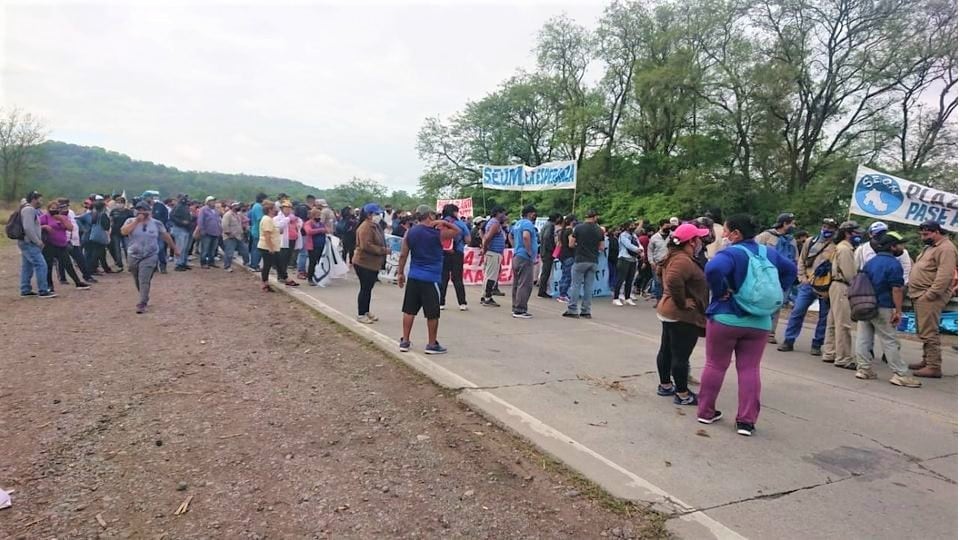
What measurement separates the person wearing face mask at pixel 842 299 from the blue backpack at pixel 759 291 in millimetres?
3270

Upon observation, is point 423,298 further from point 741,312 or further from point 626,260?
point 626,260

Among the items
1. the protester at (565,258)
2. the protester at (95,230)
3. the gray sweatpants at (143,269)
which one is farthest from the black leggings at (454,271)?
the protester at (95,230)

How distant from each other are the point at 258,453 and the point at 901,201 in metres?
9.04

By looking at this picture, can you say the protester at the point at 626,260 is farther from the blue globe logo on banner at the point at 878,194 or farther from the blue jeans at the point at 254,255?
the blue jeans at the point at 254,255

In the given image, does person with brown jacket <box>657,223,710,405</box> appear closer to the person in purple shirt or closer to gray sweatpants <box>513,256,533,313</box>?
gray sweatpants <box>513,256,533,313</box>

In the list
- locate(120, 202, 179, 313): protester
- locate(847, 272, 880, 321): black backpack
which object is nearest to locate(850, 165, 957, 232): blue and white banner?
locate(847, 272, 880, 321): black backpack

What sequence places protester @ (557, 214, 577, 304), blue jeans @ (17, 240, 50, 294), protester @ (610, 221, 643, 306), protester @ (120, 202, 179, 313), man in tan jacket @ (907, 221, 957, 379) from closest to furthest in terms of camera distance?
man in tan jacket @ (907, 221, 957, 379)
protester @ (120, 202, 179, 313)
blue jeans @ (17, 240, 50, 294)
protester @ (557, 214, 577, 304)
protester @ (610, 221, 643, 306)

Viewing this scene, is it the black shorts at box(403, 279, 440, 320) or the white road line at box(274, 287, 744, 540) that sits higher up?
the black shorts at box(403, 279, 440, 320)

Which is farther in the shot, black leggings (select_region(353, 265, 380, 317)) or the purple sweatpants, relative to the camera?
black leggings (select_region(353, 265, 380, 317))

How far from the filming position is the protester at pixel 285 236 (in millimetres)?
12078

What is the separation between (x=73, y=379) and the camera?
5.63 meters

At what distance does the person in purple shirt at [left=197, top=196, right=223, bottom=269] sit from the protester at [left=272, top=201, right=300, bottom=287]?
113 inches

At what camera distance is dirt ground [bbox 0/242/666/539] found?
320 cm

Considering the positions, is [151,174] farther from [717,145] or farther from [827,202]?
[827,202]
